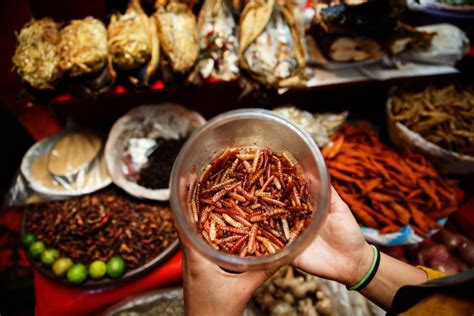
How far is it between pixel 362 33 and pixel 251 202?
175 centimetres

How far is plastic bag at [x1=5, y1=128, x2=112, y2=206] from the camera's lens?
2.24 m

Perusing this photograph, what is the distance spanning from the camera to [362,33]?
→ 217 cm

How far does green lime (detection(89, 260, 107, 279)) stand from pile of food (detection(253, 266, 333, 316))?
1042mm

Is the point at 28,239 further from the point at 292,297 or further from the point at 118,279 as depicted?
the point at 292,297

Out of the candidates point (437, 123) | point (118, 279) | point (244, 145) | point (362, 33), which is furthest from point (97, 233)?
point (437, 123)

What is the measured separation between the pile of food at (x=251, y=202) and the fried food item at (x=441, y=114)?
1.80 meters

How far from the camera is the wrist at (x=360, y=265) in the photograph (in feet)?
4.33

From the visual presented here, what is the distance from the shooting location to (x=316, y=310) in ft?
6.07

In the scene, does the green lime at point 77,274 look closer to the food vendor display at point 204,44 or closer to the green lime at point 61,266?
the green lime at point 61,266

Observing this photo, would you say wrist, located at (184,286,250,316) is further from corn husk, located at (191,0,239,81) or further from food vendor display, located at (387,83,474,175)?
food vendor display, located at (387,83,474,175)

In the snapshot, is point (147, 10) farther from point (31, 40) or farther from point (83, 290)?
point (83, 290)

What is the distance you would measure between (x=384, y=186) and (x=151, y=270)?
190 centimetres

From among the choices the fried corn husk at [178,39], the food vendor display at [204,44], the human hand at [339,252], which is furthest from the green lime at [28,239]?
the human hand at [339,252]

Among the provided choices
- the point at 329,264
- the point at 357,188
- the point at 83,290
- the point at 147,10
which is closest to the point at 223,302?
the point at 329,264
